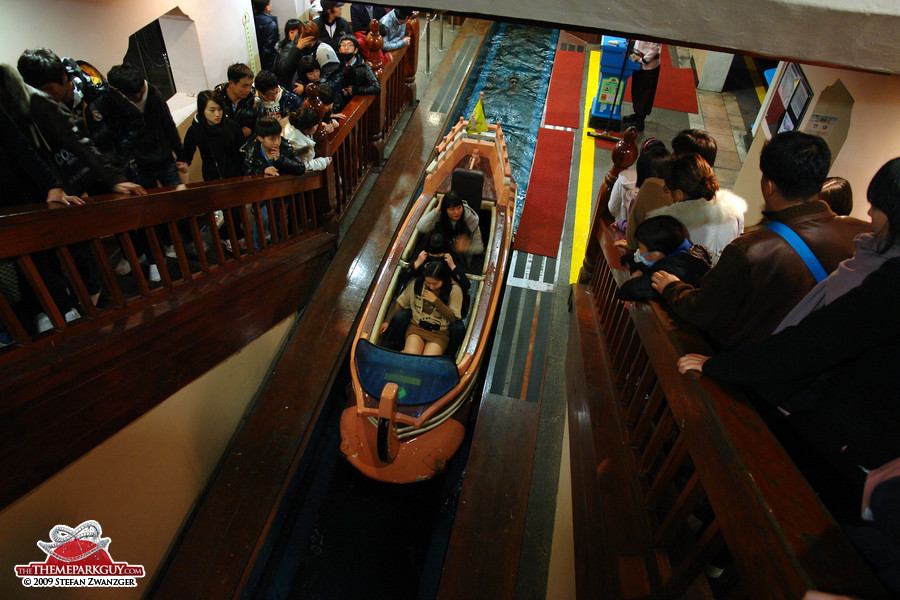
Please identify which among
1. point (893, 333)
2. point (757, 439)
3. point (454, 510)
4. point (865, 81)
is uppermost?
point (865, 81)

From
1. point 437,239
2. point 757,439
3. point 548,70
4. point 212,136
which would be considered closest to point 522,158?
point 548,70

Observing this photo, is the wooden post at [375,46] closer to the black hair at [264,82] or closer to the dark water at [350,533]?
the black hair at [264,82]

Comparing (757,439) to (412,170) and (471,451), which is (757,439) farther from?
(412,170)

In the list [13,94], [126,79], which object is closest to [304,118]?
[126,79]

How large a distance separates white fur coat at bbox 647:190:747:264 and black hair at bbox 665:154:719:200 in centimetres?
5

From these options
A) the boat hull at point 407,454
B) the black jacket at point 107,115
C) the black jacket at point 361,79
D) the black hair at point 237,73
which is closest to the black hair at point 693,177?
the boat hull at point 407,454

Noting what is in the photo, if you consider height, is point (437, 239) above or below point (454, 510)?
above

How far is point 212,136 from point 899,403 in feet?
13.5

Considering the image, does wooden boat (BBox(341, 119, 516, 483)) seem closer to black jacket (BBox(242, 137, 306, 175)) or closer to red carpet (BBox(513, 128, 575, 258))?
black jacket (BBox(242, 137, 306, 175))

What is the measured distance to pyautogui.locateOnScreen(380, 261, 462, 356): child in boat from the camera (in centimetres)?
409

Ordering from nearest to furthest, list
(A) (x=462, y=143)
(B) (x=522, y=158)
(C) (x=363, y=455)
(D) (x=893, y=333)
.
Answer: (D) (x=893, y=333) → (C) (x=363, y=455) → (A) (x=462, y=143) → (B) (x=522, y=158)

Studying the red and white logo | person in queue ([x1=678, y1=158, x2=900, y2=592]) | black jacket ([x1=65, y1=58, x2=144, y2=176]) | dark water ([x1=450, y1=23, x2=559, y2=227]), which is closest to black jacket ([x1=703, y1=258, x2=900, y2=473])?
person in queue ([x1=678, y1=158, x2=900, y2=592])

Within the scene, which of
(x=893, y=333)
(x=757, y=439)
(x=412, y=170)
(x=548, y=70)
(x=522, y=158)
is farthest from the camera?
(x=548, y=70)

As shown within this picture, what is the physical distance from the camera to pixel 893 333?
119 cm
